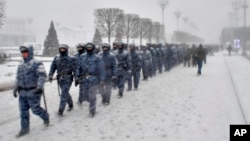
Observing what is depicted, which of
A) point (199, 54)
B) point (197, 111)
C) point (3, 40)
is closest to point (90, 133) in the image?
point (197, 111)

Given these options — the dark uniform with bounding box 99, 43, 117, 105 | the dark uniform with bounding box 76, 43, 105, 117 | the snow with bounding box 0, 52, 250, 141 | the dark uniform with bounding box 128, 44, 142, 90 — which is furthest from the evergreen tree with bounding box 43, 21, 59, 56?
the dark uniform with bounding box 76, 43, 105, 117

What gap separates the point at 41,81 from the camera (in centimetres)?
741

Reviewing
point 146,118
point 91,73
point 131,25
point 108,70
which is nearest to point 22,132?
point 91,73

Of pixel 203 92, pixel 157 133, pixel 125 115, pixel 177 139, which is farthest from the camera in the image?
pixel 203 92

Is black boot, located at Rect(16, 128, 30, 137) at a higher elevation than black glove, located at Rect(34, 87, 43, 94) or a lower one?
lower

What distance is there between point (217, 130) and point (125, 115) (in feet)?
8.74

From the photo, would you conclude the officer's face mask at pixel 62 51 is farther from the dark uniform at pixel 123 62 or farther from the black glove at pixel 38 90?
the dark uniform at pixel 123 62

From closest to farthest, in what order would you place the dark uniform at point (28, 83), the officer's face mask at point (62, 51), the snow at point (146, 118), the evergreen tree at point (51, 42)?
1. the snow at point (146, 118)
2. the dark uniform at point (28, 83)
3. the officer's face mask at point (62, 51)
4. the evergreen tree at point (51, 42)

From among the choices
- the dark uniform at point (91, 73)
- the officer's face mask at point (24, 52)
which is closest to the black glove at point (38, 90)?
the officer's face mask at point (24, 52)

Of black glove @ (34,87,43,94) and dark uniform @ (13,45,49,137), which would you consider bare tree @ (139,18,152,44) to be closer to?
dark uniform @ (13,45,49,137)

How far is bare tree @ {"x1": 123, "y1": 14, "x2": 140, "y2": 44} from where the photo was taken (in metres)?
42.9

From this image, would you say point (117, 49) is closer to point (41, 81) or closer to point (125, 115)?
point (125, 115)

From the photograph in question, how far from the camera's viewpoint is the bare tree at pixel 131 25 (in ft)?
141

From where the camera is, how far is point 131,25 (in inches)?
1718
